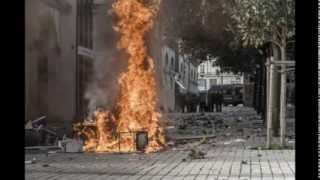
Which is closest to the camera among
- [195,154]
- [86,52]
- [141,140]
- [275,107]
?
[86,52]

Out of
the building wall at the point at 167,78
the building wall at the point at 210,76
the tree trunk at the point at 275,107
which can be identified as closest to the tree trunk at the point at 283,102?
the tree trunk at the point at 275,107

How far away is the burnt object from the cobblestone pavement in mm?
86

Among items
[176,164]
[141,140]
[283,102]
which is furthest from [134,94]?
[283,102]

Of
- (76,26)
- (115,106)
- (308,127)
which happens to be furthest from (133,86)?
(308,127)

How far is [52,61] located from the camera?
4.51 metres

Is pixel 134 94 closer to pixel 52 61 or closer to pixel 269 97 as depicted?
pixel 52 61

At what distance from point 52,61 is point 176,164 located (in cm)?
134

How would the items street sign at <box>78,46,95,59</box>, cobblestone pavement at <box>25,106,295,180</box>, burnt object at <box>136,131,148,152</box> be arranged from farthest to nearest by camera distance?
burnt object at <box>136,131,148,152</box> → street sign at <box>78,46,95,59</box> → cobblestone pavement at <box>25,106,295,180</box>

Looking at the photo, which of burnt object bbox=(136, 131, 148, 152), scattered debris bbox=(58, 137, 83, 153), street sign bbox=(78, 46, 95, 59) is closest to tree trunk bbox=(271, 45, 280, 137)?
burnt object bbox=(136, 131, 148, 152)

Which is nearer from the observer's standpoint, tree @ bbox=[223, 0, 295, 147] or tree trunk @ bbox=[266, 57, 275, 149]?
tree @ bbox=[223, 0, 295, 147]

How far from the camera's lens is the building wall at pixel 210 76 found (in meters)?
4.34

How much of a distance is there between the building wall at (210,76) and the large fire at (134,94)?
0.59m

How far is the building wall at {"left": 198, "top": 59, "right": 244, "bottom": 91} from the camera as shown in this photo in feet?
14.2

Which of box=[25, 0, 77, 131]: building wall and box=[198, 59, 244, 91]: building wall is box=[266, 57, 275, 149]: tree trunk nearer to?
box=[198, 59, 244, 91]: building wall
